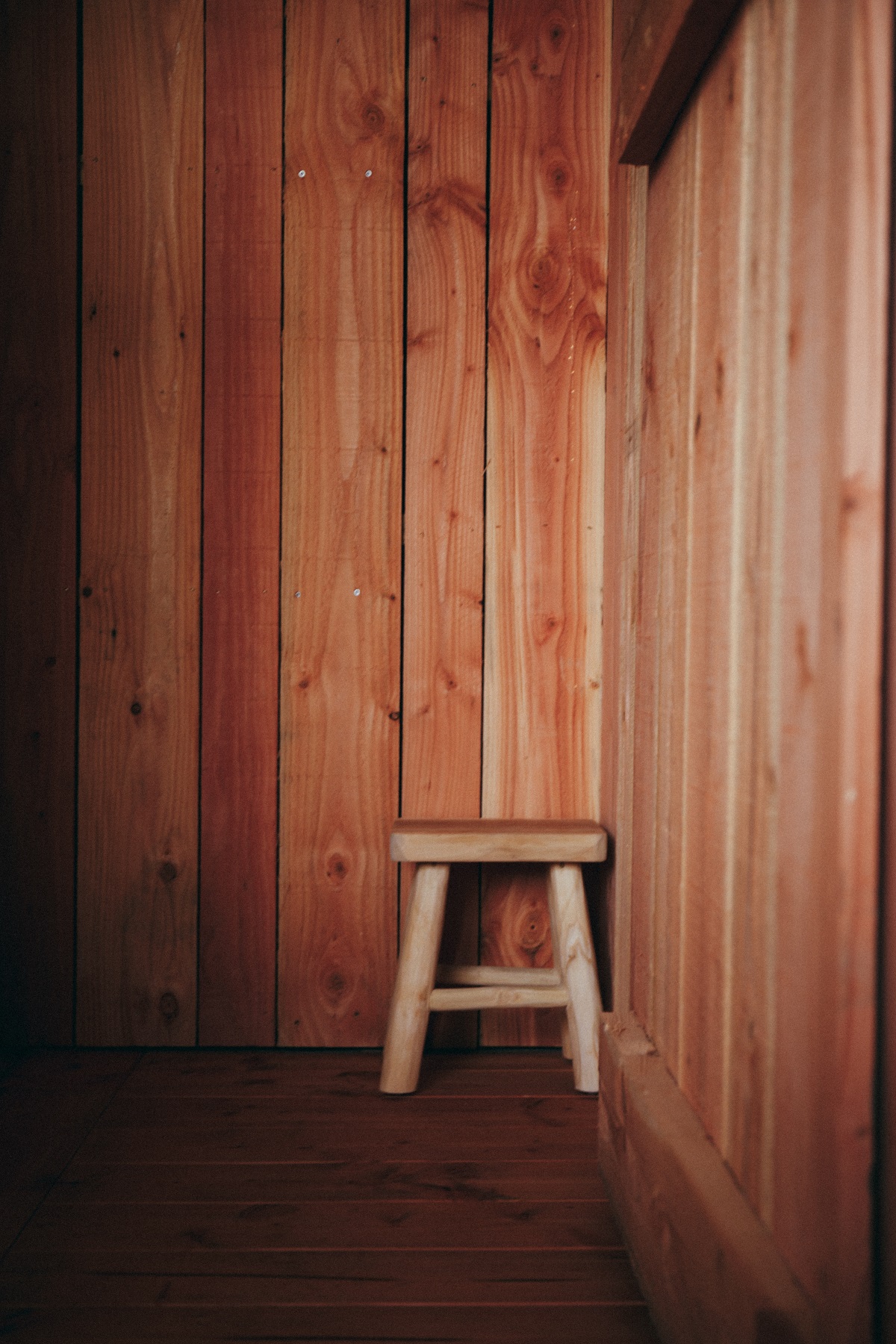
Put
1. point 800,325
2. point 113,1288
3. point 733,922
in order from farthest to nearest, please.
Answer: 1. point 113,1288
2. point 733,922
3. point 800,325

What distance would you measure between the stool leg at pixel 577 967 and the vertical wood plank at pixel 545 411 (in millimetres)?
168

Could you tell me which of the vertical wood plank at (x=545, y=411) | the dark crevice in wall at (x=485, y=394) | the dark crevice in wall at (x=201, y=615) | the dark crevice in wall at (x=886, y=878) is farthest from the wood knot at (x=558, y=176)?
the dark crevice in wall at (x=886, y=878)

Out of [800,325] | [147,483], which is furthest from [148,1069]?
[800,325]

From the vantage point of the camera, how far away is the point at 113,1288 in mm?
1159

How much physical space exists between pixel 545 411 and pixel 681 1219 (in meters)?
1.37

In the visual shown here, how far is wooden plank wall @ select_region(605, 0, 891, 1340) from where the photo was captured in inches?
27.6

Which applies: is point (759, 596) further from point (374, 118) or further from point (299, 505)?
point (374, 118)

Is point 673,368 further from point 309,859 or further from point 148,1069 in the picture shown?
point 148,1069

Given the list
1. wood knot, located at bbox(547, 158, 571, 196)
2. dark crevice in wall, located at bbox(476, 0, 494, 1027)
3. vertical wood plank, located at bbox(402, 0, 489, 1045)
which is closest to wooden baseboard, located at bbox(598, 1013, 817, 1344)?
dark crevice in wall, located at bbox(476, 0, 494, 1027)

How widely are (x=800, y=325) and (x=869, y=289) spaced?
0.10m

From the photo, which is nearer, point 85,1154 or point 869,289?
point 869,289

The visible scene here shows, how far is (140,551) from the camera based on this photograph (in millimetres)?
1864

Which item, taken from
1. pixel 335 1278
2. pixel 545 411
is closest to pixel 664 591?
pixel 545 411

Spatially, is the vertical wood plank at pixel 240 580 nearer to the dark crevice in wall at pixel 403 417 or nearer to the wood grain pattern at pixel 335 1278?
the dark crevice in wall at pixel 403 417
